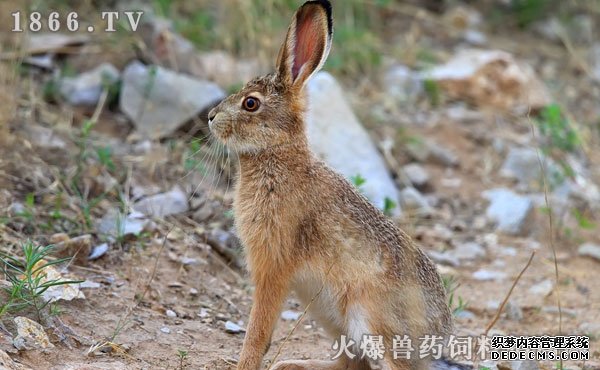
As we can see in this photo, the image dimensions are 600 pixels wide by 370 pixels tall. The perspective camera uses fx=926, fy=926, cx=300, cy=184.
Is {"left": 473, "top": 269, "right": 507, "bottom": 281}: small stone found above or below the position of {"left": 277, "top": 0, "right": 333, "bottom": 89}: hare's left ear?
below

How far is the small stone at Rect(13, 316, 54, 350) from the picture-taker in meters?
4.42

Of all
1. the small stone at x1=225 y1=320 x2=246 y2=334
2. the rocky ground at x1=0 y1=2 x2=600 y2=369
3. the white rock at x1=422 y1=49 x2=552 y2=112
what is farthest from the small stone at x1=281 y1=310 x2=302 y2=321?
the white rock at x1=422 y1=49 x2=552 y2=112

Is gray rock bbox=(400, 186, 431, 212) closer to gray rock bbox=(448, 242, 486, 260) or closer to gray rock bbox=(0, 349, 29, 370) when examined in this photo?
gray rock bbox=(448, 242, 486, 260)

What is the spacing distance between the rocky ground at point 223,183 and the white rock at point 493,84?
0.02 metres

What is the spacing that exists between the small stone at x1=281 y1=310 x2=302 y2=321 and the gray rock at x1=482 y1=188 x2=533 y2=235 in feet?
8.17

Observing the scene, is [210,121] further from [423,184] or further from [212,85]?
[423,184]

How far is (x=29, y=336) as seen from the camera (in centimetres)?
450

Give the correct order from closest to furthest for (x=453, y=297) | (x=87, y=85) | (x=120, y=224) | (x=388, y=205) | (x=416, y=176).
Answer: (x=120, y=224)
(x=453, y=297)
(x=388, y=205)
(x=87, y=85)
(x=416, y=176)

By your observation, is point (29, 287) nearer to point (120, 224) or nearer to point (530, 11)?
point (120, 224)

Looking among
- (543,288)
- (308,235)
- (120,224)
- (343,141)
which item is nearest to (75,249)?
(120,224)

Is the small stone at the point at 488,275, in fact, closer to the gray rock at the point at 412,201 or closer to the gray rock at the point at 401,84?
the gray rock at the point at 412,201

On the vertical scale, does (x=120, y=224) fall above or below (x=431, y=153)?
below

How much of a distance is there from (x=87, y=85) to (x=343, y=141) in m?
2.26

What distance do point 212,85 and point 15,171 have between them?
205cm
